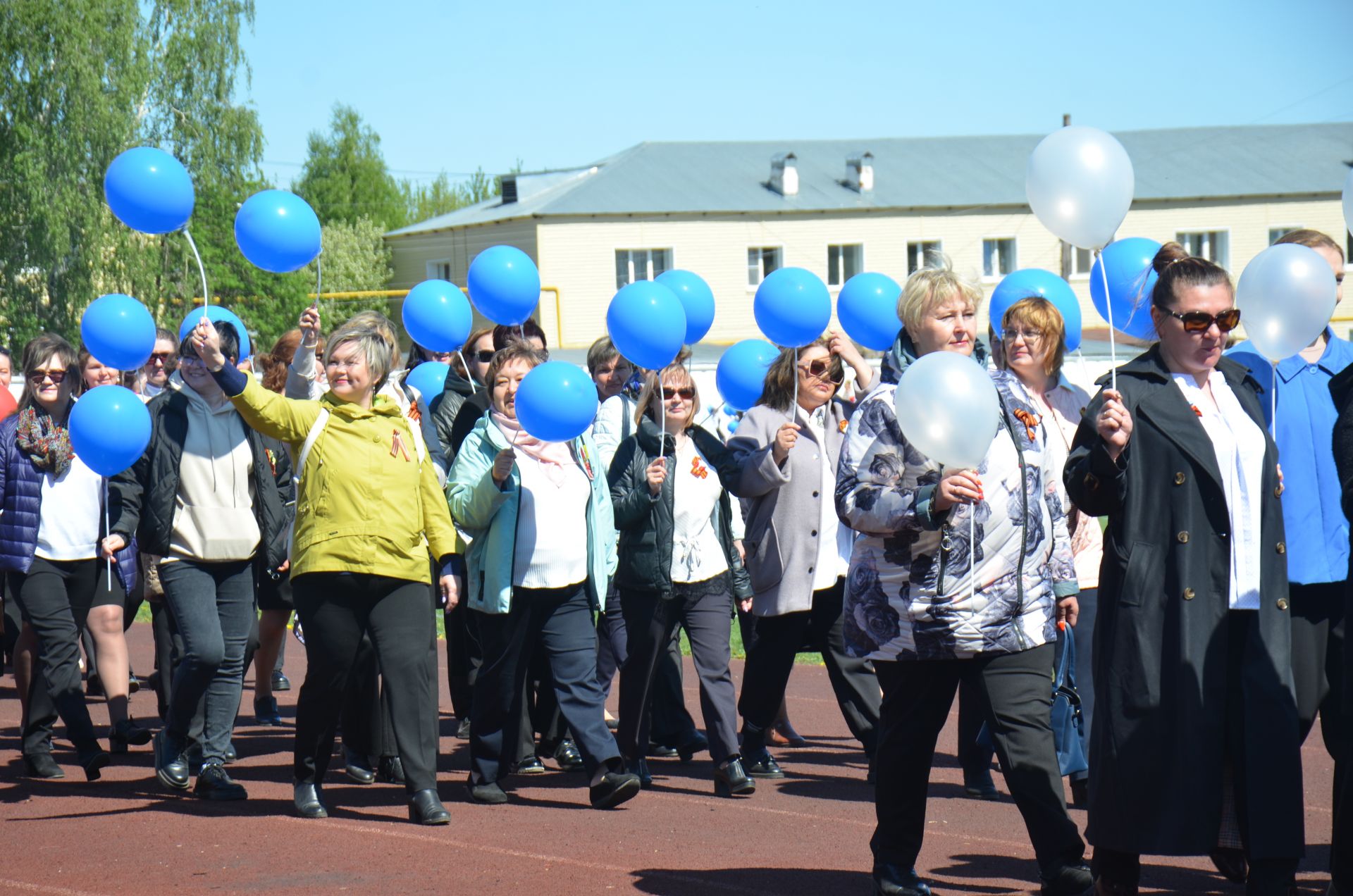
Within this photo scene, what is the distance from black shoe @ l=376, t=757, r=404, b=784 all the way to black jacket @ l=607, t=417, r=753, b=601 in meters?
1.39

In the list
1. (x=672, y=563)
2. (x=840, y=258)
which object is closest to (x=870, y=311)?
(x=672, y=563)

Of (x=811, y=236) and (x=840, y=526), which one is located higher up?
(x=811, y=236)

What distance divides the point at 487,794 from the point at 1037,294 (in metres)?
3.73

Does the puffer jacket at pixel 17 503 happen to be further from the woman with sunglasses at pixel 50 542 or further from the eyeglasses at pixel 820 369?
the eyeglasses at pixel 820 369

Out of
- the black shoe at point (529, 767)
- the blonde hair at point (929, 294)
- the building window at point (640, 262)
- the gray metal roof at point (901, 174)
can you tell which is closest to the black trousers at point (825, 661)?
the black shoe at point (529, 767)

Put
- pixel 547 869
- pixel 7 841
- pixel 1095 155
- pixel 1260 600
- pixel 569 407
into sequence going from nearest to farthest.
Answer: pixel 1260 600 < pixel 1095 155 < pixel 547 869 < pixel 7 841 < pixel 569 407

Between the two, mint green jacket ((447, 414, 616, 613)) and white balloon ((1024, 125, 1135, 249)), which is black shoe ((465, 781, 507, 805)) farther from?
white balloon ((1024, 125, 1135, 249))

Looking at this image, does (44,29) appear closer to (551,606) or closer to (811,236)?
(811,236)

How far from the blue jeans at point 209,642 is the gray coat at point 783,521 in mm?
2371


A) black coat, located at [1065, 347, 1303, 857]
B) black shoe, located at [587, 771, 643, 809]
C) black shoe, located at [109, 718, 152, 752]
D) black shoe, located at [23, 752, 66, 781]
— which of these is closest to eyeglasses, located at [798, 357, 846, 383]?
black shoe, located at [587, 771, 643, 809]

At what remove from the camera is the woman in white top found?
283 inches

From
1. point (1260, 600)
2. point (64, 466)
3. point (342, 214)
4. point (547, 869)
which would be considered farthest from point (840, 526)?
point (342, 214)

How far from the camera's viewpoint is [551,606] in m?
7.00

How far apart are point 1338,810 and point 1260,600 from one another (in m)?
0.70
